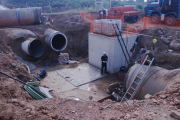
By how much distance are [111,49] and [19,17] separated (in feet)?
34.9

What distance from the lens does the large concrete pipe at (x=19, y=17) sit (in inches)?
558

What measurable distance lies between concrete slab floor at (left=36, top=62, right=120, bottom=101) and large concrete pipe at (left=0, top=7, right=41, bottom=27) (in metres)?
8.21

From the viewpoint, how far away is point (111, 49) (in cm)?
980

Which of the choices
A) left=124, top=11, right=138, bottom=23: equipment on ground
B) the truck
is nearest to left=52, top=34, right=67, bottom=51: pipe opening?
left=124, top=11, right=138, bottom=23: equipment on ground

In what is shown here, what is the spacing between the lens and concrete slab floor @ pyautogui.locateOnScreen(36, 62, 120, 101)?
24.6ft

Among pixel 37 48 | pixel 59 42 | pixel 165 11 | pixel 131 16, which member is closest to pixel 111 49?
pixel 59 42

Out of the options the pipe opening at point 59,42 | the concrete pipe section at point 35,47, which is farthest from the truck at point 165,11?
the concrete pipe section at point 35,47

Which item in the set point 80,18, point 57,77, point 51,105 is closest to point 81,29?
point 80,18

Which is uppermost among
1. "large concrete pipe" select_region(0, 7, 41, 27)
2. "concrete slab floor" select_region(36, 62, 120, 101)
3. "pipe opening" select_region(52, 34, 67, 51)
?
"large concrete pipe" select_region(0, 7, 41, 27)

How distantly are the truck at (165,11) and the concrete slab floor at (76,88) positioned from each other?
37.1 ft

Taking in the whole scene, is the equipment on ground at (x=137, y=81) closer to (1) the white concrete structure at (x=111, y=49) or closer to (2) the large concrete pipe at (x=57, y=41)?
(1) the white concrete structure at (x=111, y=49)

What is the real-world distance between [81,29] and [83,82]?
9.79 m

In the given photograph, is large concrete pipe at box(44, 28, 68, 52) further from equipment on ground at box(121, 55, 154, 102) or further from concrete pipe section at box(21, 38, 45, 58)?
equipment on ground at box(121, 55, 154, 102)

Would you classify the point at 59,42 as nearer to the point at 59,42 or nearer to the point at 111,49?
the point at 59,42
